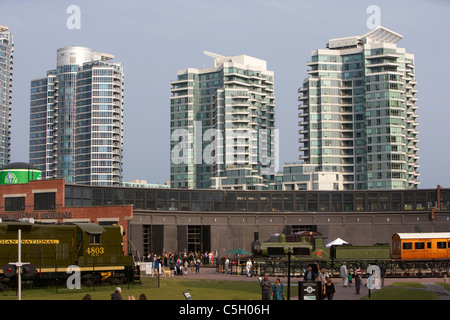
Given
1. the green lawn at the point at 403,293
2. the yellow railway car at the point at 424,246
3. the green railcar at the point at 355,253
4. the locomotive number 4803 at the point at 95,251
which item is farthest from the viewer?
the yellow railway car at the point at 424,246

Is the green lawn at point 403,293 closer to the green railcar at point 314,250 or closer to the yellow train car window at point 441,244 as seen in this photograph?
the green railcar at point 314,250

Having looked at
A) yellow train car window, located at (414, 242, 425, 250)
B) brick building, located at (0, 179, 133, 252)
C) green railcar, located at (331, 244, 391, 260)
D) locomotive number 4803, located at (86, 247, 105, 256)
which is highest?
brick building, located at (0, 179, 133, 252)

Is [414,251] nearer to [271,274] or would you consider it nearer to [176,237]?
[271,274]

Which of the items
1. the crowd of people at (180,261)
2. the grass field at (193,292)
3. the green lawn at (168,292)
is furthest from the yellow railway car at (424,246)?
the crowd of people at (180,261)

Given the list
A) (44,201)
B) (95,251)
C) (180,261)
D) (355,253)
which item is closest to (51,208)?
(44,201)

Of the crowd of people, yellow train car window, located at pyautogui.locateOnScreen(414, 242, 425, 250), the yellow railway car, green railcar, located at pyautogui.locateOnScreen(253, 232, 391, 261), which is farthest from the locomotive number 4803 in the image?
yellow train car window, located at pyautogui.locateOnScreen(414, 242, 425, 250)

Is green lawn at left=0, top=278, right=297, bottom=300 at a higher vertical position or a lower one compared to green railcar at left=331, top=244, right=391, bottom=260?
lower

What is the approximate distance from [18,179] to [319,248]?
4270 centimetres

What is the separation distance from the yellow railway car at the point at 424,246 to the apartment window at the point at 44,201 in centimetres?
4300

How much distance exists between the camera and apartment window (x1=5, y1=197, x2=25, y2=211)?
81375 mm

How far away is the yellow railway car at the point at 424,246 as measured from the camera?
208 feet

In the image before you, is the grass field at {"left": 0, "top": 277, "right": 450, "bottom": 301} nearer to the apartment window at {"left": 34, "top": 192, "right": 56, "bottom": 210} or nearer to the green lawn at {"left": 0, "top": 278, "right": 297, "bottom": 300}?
the green lawn at {"left": 0, "top": 278, "right": 297, "bottom": 300}

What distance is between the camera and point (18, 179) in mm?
83875
